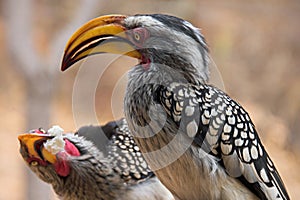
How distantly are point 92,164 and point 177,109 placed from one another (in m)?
0.22

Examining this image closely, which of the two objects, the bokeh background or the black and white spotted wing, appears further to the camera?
the bokeh background

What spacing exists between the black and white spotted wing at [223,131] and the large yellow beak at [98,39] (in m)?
0.11

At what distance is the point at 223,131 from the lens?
1130mm

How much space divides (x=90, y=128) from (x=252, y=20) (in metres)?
3.00

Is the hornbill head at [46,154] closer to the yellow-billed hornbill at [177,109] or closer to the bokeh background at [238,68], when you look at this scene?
the yellow-billed hornbill at [177,109]

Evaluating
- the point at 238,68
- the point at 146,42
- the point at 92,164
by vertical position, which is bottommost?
the point at 92,164

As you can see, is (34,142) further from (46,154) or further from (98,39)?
(98,39)

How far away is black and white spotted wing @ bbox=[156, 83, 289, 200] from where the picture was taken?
3.54 ft

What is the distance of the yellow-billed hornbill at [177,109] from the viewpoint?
106cm

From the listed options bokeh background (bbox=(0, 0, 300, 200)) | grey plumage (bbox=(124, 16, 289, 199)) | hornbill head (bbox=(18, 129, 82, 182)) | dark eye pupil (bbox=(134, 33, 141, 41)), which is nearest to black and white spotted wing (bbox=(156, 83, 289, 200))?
grey plumage (bbox=(124, 16, 289, 199))

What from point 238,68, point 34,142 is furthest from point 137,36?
point 238,68

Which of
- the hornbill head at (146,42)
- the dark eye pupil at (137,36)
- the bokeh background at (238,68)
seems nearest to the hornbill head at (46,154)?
the hornbill head at (146,42)

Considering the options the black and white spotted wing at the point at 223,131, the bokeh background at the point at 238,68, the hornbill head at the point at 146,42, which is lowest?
the black and white spotted wing at the point at 223,131

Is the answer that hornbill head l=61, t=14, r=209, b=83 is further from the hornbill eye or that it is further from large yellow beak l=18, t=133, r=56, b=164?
large yellow beak l=18, t=133, r=56, b=164
